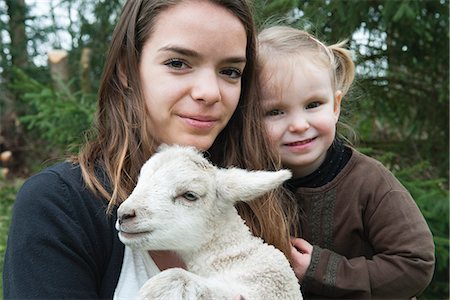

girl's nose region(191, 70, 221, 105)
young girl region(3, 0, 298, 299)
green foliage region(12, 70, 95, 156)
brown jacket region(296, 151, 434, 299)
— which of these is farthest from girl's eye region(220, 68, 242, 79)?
green foliage region(12, 70, 95, 156)

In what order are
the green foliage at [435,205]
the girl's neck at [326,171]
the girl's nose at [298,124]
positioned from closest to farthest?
the girl's nose at [298,124] < the girl's neck at [326,171] < the green foliage at [435,205]

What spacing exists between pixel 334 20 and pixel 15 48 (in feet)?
27.1

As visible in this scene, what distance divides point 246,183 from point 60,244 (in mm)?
620

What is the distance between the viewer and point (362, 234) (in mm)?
2641

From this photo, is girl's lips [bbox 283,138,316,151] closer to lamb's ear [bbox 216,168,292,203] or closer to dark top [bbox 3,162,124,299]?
lamb's ear [bbox 216,168,292,203]

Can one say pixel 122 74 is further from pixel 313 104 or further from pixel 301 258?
pixel 301 258

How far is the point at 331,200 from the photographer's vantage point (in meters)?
2.66

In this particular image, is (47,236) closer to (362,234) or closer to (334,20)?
(362,234)

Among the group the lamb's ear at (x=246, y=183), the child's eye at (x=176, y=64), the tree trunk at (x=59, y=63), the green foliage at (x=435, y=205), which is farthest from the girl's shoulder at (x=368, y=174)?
the tree trunk at (x=59, y=63)

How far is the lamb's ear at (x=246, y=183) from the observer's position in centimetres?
173

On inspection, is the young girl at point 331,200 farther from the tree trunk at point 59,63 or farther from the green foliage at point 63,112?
the tree trunk at point 59,63

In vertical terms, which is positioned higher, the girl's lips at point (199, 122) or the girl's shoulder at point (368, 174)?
the girl's lips at point (199, 122)

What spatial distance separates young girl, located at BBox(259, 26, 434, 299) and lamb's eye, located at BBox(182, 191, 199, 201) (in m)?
0.88

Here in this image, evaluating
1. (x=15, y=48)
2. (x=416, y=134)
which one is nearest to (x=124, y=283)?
(x=416, y=134)
